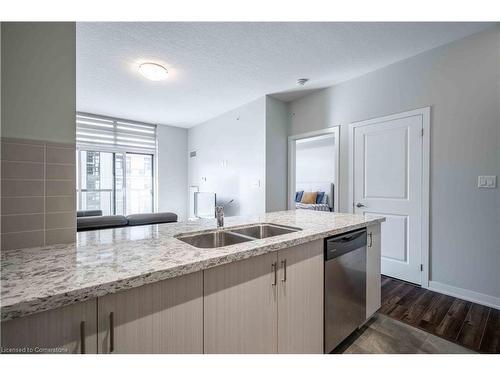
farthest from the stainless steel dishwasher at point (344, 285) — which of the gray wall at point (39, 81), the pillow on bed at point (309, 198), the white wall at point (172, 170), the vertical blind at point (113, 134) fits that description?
the vertical blind at point (113, 134)

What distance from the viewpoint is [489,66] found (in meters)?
2.10

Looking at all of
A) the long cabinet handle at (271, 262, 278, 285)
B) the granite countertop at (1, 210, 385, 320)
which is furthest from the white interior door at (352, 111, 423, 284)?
the long cabinet handle at (271, 262, 278, 285)

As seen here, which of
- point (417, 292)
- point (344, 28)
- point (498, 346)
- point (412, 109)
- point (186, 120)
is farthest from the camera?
point (186, 120)

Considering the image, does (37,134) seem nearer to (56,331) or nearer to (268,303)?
(56,331)

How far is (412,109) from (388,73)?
551mm

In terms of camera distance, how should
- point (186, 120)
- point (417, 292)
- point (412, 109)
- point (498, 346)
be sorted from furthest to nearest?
1. point (186, 120)
2. point (412, 109)
3. point (417, 292)
4. point (498, 346)

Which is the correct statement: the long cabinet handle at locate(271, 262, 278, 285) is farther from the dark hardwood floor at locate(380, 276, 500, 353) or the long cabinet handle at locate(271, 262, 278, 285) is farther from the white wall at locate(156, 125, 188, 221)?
the white wall at locate(156, 125, 188, 221)

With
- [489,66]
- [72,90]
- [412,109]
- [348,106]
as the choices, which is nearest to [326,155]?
[348,106]

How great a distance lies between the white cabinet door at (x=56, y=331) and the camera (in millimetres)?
601

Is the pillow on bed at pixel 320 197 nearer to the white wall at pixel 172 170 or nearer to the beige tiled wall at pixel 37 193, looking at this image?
the white wall at pixel 172 170

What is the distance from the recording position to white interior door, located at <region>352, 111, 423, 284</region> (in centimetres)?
257

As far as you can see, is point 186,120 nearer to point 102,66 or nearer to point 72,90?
point 102,66

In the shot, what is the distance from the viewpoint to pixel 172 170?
18.5 feet

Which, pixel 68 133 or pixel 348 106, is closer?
pixel 68 133
